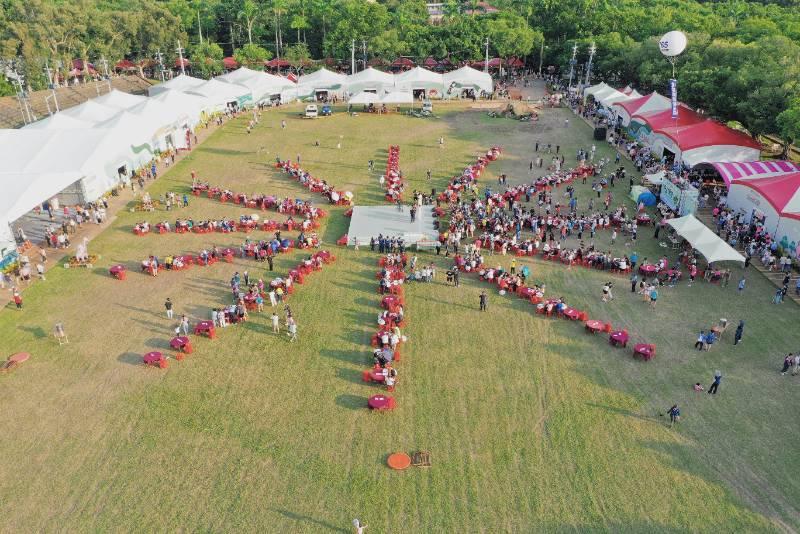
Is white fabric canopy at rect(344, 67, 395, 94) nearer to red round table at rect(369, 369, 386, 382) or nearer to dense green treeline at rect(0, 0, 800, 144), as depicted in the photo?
dense green treeline at rect(0, 0, 800, 144)

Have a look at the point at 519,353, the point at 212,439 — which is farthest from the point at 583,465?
the point at 212,439

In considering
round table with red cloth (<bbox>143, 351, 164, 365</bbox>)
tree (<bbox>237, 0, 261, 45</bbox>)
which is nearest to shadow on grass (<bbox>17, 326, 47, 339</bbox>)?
round table with red cloth (<bbox>143, 351, 164, 365</bbox>)

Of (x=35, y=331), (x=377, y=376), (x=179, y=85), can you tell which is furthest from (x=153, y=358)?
(x=179, y=85)

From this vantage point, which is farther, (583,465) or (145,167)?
(145,167)

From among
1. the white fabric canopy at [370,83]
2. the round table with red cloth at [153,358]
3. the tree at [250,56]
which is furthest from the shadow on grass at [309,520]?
the tree at [250,56]

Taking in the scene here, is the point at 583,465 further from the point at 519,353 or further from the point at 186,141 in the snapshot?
the point at 186,141

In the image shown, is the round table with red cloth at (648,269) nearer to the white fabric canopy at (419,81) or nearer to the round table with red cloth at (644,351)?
the round table with red cloth at (644,351)
